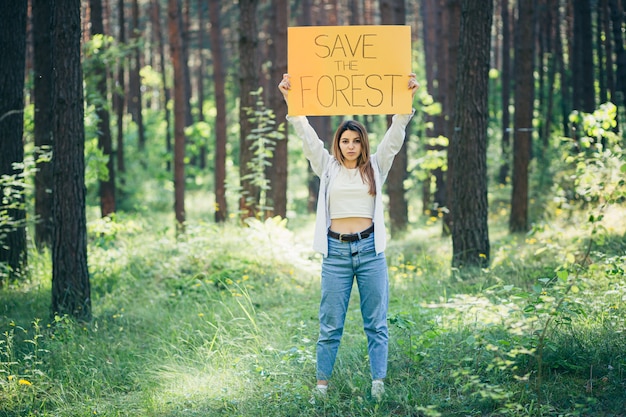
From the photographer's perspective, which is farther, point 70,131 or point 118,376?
point 70,131

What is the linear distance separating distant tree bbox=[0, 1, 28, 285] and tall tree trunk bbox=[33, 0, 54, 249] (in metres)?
1.03

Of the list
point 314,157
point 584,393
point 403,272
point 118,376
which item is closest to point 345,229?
point 314,157

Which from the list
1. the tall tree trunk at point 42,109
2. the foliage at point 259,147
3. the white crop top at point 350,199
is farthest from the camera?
the foliage at point 259,147

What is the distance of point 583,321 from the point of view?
19.0 ft

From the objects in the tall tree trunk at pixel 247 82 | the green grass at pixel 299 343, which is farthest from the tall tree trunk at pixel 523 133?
the tall tree trunk at pixel 247 82

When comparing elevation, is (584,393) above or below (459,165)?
below

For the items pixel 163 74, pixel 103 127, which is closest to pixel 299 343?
pixel 103 127

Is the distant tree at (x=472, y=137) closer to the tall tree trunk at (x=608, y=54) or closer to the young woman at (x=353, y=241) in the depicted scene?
the young woman at (x=353, y=241)

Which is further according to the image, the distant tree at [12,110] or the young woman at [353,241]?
the distant tree at [12,110]

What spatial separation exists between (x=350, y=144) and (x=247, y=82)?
7.83 m

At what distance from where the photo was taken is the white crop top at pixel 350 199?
198 inches

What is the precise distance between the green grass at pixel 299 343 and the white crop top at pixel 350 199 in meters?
0.93

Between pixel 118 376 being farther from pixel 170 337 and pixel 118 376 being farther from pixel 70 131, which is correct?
pixel 70 131

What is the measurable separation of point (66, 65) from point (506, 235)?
9.27 metres
